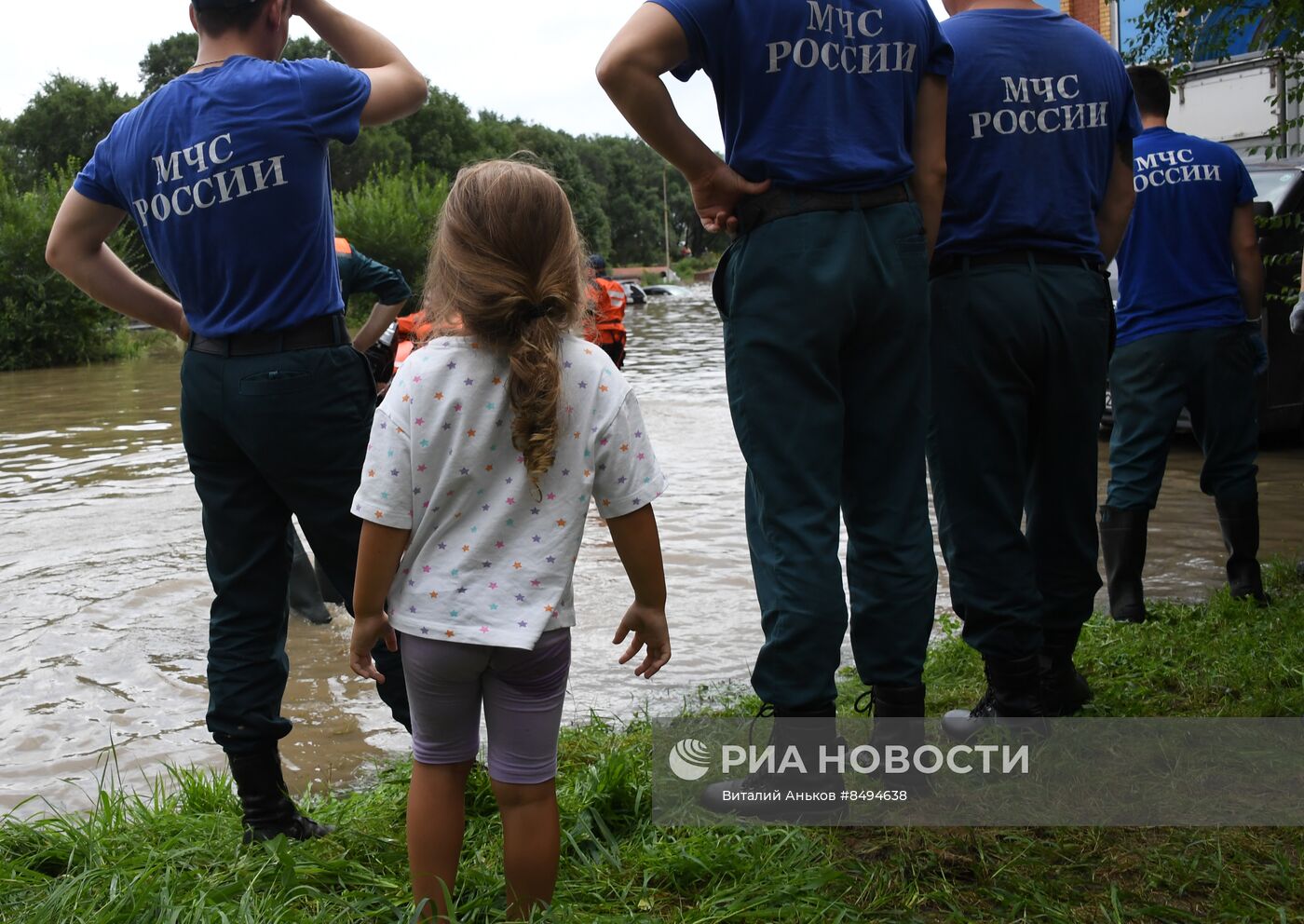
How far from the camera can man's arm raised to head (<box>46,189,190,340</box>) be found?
314 centimetres

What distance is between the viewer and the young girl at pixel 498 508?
2.33 meters

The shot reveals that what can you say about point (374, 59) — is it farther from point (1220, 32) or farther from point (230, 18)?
point (1220, 32)

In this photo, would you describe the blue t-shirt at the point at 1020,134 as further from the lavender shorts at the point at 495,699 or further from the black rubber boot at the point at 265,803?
the black rubber boot at the point at 265,803

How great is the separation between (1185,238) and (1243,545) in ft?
3.94

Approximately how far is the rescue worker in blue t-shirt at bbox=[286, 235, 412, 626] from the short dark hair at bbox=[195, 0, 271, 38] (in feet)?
2.86

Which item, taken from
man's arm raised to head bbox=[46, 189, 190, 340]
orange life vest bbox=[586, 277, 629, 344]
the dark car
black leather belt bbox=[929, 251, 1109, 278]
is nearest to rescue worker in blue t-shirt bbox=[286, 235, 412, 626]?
man's arm raised to head bbox=[46, 189, 190, 340]

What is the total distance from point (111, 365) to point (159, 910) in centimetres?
2700

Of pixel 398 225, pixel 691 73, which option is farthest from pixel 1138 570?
pixel 398 225

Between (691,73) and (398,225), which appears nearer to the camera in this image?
(691,73)

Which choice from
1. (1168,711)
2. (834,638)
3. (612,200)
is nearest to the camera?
(834,638)

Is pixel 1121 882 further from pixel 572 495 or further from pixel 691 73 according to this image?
pixel 691 73

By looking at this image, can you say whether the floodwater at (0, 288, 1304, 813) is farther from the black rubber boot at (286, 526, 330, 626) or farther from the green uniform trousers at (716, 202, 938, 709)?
the green uniform trousers at (716, 202, 938, 709)

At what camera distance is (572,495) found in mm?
2408

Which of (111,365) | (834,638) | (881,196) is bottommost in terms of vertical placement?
(111,365)
